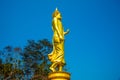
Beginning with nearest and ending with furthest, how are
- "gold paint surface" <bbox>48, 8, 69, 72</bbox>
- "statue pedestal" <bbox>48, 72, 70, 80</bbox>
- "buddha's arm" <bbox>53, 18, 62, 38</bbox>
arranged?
"statue pedestal" <bbox>48, 72, 70, 80</bbox> → "gold paint surface" <bbox>48, 8, 69, 72</bbox> → "buddha's arm" <bbox>53, 18, 62, 38</bbox>

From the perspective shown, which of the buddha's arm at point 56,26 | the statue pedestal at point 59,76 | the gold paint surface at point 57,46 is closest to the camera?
the statue pedestal at point 59,76

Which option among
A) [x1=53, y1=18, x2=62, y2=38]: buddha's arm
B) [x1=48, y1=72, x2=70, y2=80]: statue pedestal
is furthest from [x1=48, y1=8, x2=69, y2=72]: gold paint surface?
[x1=48, y1=72, x2=70, y2=80]: statue pedestal

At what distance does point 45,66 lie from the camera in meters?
30.1

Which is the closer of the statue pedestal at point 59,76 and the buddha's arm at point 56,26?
the statue pedestal at point 59,76

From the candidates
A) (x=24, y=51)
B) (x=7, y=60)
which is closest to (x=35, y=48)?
(x=24, y=51)

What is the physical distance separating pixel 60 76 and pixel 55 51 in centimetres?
151

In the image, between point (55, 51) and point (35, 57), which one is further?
point (35, 57)

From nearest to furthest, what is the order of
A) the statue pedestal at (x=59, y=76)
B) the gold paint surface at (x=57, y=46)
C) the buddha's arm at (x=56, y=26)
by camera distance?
1. the statue pedestal at (x=59, y=76)
2. the gold paint surface at (x=57, y=46)
3. the buddha's arm at (x=56, y=26)

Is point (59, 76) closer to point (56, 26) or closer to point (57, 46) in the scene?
point (57, 46)

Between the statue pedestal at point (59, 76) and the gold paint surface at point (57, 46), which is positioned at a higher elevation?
the gold paint surface at point (57, 46)

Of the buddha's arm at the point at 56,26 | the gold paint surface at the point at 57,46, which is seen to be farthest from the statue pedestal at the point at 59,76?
the buddha's arm at the point at 56,26

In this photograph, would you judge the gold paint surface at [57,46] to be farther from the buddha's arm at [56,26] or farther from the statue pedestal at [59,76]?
the statue pedestal at [59,76]

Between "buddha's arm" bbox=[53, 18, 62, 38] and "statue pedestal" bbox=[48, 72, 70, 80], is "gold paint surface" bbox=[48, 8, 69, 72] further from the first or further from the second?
"statue pedestal" bbox=[48, 72, 70, 80]

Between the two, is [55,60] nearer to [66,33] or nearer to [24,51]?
[66,33]
